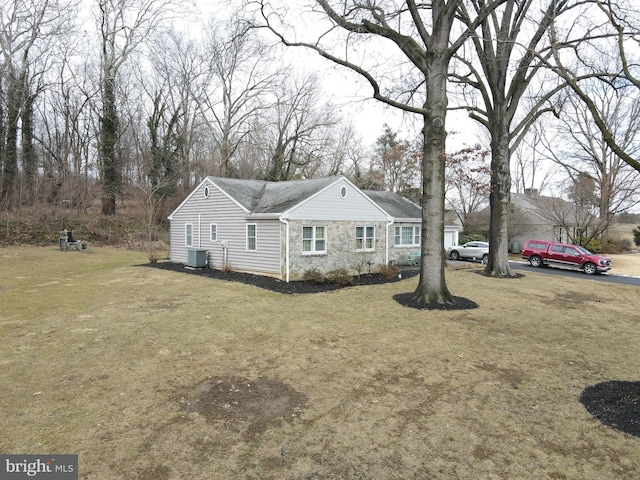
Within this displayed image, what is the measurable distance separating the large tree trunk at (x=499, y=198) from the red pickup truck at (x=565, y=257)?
6.67 meters

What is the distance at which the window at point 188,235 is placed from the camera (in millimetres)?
18984

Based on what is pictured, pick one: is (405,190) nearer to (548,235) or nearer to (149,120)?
(548,235)

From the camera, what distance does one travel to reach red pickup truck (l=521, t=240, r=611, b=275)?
20.5 meters

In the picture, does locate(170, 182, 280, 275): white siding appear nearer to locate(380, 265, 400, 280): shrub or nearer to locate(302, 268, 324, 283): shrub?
locate(302, 268, 324, 283): shrub

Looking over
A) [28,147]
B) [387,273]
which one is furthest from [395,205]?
[28,147]

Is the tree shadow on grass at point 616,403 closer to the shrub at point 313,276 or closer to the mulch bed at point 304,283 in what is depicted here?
the mulch bed at point 304,283

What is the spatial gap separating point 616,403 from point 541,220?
34.3 meters

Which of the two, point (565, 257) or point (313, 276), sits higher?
point (565, 257)

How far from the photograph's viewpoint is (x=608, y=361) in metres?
6.48

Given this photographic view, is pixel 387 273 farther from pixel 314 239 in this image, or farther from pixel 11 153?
pixel 11 153

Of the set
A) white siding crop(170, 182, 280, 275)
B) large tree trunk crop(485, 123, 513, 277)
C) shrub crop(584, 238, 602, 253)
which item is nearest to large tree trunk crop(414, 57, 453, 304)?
white siding crop(170, 182, 280, 275)

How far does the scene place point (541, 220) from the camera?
34.3 meters

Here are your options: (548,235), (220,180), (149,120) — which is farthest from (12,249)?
(548,235)

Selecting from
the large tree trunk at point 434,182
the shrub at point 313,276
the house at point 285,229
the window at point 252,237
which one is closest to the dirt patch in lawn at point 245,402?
A: the large tree trunk at point 434,182
